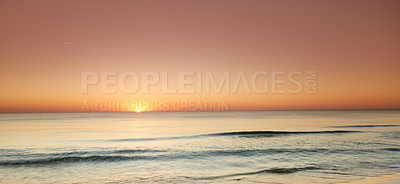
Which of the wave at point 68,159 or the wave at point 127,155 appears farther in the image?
the wave at point 127,155

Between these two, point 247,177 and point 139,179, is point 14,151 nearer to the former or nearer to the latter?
point 139,179

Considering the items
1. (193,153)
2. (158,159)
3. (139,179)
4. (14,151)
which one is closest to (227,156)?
(193,153)

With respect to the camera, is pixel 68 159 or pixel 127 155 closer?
pixel 68 159

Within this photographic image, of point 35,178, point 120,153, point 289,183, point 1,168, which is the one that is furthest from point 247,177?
point 1,168

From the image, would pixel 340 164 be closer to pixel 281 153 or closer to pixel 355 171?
pixel 355 171

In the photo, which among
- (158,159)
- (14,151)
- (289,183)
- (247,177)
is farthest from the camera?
(14,151)

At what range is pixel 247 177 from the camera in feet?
42.9

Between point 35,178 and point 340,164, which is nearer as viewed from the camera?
point 35,178

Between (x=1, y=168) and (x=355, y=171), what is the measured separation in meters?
16.8

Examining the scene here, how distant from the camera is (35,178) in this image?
13906 mm

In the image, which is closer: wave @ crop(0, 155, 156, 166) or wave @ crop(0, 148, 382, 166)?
wave @ crop(0, 155, 156, 166)

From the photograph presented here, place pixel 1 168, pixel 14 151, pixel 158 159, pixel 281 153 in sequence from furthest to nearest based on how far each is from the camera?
pixel 14 151, pixel 281 153, pixel 158 159, pixel 1 168

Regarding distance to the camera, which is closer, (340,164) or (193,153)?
(340,164)

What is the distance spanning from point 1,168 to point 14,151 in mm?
6889
